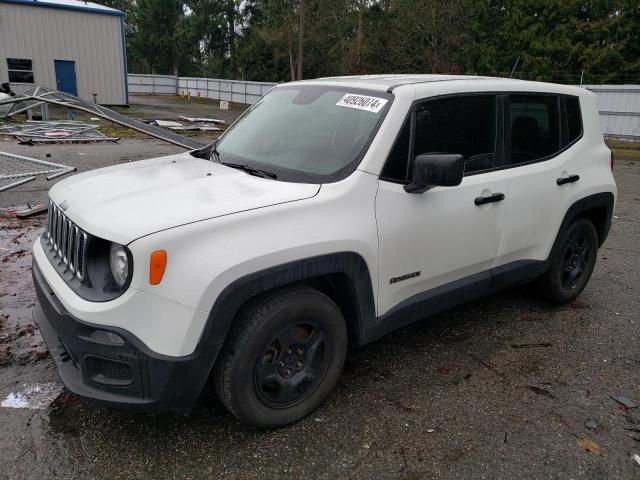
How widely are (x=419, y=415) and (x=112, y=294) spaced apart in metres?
1.76

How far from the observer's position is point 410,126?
10.3 ft

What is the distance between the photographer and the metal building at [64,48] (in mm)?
22391

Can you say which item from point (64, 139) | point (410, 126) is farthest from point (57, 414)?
point (64, 139)

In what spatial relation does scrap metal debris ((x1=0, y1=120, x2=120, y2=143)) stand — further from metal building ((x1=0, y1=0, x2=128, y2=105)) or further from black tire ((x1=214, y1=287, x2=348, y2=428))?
black tire ((x1=214, y1=287, x2=348, y2=428))

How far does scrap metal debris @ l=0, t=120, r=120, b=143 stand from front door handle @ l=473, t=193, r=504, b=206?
10236mm

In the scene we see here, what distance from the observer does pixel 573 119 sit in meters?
4.20

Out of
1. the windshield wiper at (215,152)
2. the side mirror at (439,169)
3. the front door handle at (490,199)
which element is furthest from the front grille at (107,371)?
the front door handle at (490,199)

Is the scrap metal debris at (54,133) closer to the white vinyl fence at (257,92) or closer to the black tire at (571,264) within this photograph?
the white vinyl fence at (257,92)

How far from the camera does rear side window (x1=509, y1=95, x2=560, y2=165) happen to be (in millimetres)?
3732

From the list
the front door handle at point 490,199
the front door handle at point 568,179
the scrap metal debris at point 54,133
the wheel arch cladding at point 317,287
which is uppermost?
the front door handle at point 568,179

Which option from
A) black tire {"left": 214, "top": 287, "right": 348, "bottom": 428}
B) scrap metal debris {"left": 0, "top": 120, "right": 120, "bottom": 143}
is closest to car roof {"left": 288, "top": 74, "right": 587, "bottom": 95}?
black tire {"left": 214, "top": 287, "right": 348, "bottom": 428}

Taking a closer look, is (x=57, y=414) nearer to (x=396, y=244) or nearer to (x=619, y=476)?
(x=396, y=244)

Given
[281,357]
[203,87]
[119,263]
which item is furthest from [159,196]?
[203,87]

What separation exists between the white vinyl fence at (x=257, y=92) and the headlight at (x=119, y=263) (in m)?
8.29
